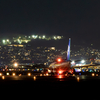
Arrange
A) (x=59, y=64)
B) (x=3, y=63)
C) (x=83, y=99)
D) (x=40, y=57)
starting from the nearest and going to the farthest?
(x=83, y=99) < (x=59, y=64) < (x=3, y=63) < (x=40, y=57)

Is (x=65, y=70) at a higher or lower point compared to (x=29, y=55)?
lower

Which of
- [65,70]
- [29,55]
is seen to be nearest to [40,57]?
[29,55]

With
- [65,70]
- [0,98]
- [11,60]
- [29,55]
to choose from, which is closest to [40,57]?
[29,55]

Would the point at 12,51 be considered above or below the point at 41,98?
above

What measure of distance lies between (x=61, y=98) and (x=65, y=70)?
44.9 m

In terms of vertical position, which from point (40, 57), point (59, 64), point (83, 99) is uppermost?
point (40, 57)

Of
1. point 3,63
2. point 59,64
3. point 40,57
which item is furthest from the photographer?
point 40,57

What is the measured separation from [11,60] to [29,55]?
60.7ft

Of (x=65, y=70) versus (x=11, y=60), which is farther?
(x=11, y=60)

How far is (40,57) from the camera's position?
195 m

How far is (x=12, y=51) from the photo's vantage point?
653 feet

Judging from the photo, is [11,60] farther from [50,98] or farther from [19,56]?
[50,98]

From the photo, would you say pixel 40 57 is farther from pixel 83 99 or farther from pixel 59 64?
pixel 83 99

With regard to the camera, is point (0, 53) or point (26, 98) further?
point (0, 53)
